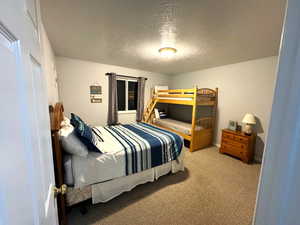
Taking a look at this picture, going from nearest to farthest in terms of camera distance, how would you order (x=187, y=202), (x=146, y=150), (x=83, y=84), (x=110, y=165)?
(x=110, y=165)
(x=187, y=202)
(x=146, y=150)
(x=83, y=84)

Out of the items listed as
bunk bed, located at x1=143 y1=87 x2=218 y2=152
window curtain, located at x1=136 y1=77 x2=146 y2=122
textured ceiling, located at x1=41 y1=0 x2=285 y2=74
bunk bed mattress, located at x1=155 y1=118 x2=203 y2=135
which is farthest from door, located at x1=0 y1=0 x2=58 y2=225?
window curtain, located at x1=136 y1=77 x2=146 y2=122

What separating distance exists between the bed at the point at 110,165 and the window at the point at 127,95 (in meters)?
2.23

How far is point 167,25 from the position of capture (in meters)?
1.66

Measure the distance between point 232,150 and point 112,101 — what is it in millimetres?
3428

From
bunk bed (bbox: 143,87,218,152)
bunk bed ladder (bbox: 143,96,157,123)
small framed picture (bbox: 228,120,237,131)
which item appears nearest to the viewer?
small framed picture (bbox: 228,120,237,131)

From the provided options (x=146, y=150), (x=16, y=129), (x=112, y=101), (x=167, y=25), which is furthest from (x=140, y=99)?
(x=16, y=129)

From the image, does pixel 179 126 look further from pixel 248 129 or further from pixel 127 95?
pixel 127 95

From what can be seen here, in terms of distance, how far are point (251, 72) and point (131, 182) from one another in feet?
11.3

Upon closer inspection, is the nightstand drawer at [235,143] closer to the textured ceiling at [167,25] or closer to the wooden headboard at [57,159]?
the textured ceiling at [167,25]

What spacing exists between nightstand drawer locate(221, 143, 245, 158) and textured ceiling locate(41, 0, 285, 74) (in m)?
2.03

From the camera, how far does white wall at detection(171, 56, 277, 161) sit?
2717 mm

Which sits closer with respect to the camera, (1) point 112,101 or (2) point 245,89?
(2) point 245,89

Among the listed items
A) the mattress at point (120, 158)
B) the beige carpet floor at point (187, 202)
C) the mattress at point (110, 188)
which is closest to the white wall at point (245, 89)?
the beige carpet floor at point (187, 202)

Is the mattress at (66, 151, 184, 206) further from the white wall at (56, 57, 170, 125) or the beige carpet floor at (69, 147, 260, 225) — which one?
the white wall at (56, 57, 170, 125)
